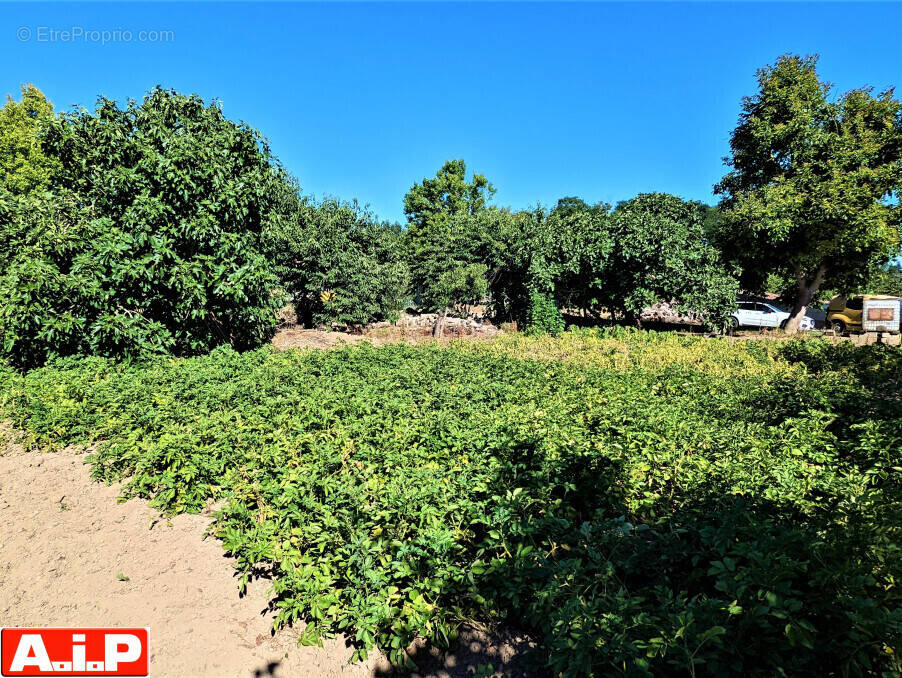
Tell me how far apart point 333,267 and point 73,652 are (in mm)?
16090

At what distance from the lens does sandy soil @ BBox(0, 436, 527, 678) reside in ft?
9.00

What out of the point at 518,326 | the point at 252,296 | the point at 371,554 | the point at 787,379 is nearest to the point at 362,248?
the point at 518,326

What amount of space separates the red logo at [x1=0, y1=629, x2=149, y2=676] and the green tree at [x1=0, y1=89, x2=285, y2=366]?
742 cm

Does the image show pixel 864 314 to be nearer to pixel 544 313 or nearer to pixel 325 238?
pixel 544 313

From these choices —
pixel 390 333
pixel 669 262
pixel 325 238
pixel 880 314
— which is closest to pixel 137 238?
pixel 325 238

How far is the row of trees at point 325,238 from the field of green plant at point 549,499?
2403 mm

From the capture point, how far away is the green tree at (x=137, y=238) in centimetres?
853

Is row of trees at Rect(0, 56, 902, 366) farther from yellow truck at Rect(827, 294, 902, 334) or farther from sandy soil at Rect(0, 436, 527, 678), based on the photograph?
sandy soil at Rect(0, 436, 527, 678)

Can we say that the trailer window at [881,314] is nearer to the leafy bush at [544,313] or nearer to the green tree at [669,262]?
the green tree at [669,262]

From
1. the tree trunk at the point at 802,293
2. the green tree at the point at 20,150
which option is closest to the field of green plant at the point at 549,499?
the tree trunk at the point at 802,293

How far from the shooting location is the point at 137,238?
29.1 feet

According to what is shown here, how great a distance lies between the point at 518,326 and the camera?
20.3 metres

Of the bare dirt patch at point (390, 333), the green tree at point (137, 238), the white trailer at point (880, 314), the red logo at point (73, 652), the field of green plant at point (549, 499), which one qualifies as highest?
the green tree at point (137, 238)

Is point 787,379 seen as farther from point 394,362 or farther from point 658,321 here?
point 658,321
